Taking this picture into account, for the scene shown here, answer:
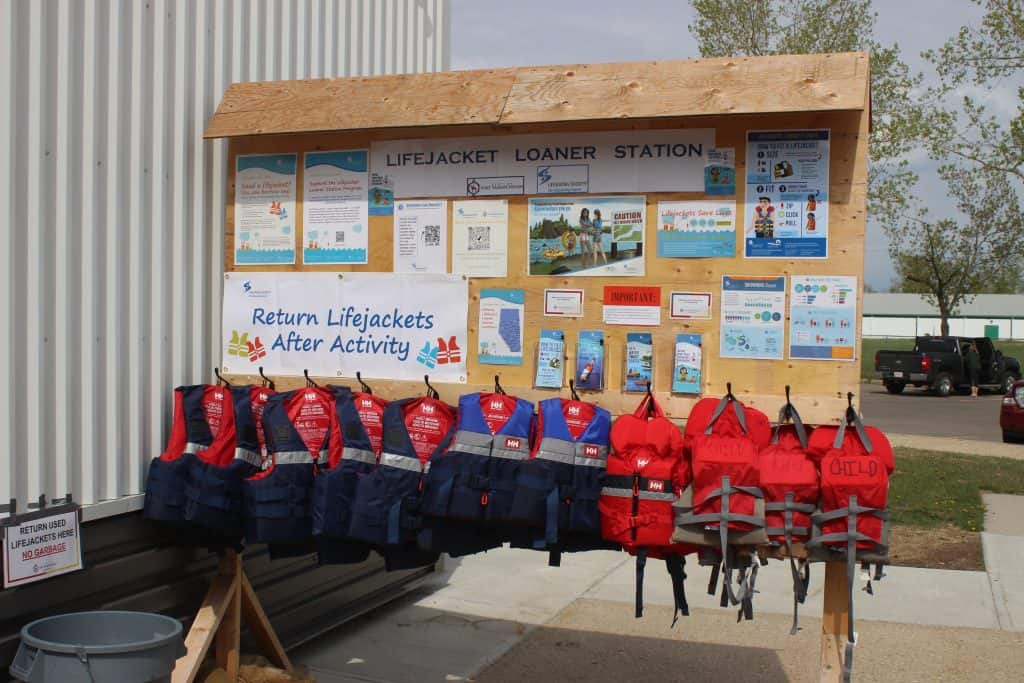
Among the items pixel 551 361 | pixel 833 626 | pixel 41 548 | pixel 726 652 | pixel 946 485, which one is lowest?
pixel 726 652

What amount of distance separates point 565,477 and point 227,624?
2186 millimetres

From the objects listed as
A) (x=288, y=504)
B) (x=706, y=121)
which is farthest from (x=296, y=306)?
(x=706, y=121)

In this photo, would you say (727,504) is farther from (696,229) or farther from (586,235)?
(586,235)

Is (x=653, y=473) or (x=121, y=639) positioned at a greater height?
(x=653, y=473)

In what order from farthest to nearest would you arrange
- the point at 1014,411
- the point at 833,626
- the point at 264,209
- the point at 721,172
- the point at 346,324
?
the point at 1014,411 → the point at 264,209 → the point at 346,324 → the point at 721,172 → the point at 833,626

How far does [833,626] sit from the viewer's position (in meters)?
4.38

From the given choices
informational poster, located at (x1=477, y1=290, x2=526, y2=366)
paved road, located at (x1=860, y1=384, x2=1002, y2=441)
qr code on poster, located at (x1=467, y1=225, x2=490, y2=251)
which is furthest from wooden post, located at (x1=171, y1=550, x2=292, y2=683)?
paved road, located at (x1=860, y1=384, x2=1002, y2=441)

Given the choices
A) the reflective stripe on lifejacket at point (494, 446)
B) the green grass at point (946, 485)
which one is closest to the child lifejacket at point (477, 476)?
the reflective stripe on lifejacket at point (494, 446)

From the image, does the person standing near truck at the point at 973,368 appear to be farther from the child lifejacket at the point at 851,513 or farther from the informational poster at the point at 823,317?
the child lifejacket at the point at 851,513

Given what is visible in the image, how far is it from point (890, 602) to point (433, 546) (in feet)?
14.9

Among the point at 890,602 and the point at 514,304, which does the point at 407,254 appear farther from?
the point at 890,602

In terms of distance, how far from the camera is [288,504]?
15.8 ft

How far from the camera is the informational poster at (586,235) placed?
185 inches

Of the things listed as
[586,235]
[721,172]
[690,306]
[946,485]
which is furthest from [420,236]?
[946,485]
